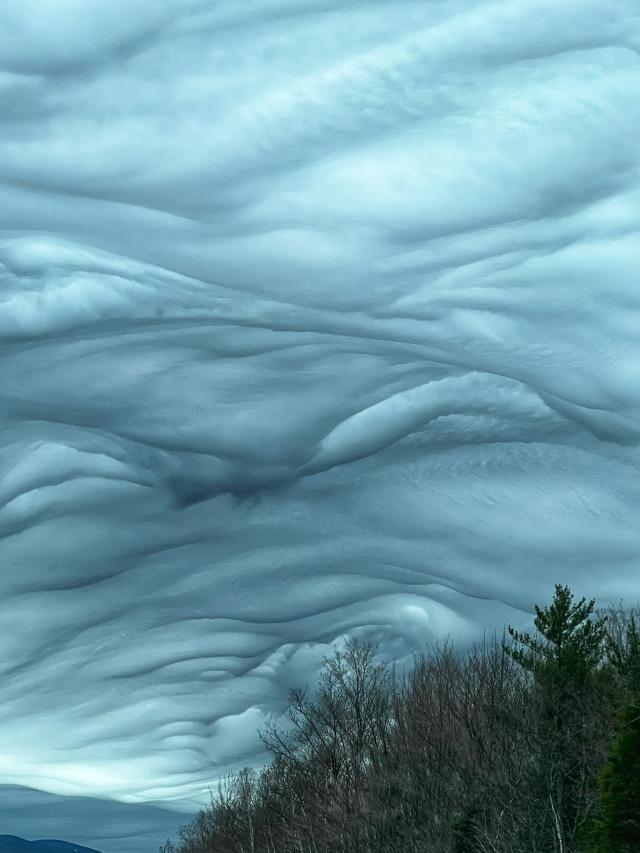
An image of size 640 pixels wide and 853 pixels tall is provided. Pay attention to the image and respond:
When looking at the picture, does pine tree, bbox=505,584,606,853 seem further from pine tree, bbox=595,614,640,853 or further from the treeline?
pine tree, bbox=595,614,640,853

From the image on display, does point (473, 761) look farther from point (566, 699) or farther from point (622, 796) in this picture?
point (622, 796)

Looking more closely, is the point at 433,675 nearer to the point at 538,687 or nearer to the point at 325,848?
the point at 325,848

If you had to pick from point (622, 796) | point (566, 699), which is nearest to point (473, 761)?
point (566, 699)

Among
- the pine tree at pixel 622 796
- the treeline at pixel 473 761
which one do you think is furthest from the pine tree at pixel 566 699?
the pine tree at pixel 622 796

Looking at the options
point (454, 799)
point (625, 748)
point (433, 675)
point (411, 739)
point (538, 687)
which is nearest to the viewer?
point (625, 748)

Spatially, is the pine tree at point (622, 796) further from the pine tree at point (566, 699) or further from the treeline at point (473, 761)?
the pine tree at point (566, 699)

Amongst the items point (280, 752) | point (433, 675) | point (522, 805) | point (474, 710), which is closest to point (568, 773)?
point (522, 805)

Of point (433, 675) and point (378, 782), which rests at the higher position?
point (433, 675)

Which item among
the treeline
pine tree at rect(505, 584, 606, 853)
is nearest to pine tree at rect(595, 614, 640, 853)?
the treeline
